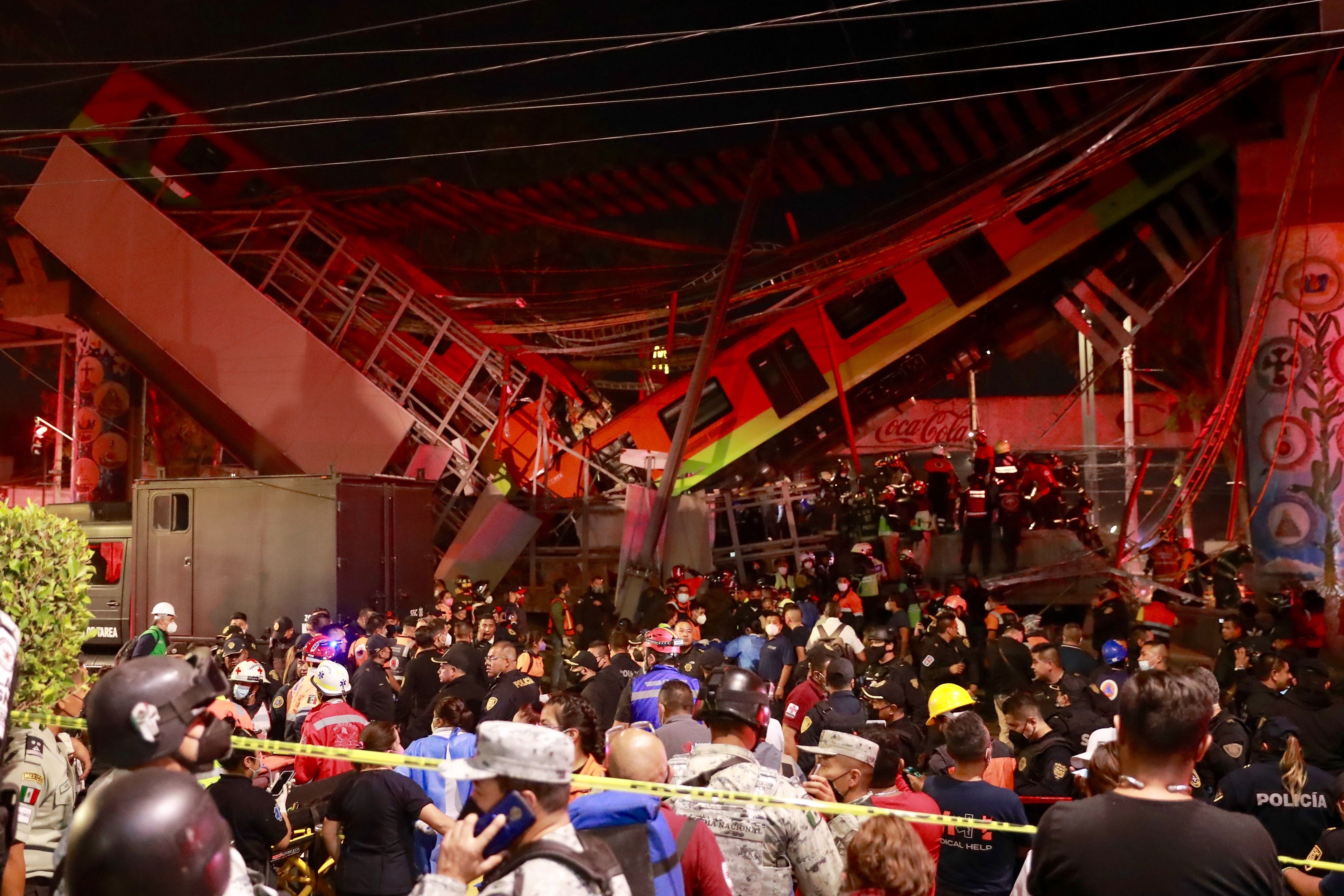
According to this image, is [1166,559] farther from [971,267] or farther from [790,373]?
[790,373]

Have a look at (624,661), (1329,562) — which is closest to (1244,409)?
(1329,562)

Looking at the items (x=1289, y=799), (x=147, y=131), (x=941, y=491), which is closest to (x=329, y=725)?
(x=1289, y=799)

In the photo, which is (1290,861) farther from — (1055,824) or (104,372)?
(104,372)

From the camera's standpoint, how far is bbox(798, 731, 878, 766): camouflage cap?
4.86 metres

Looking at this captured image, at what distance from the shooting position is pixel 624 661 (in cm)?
864

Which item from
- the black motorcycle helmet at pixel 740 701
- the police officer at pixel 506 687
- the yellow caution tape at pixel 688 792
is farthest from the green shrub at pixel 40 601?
the police officer at pixel 506 687

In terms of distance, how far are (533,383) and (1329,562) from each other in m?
13.1

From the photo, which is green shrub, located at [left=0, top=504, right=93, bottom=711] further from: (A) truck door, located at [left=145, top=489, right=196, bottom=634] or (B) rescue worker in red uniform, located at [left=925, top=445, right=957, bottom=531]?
(B) rescue worker in red uniform, located at [left=925, top=445, right=957, bottom=531]

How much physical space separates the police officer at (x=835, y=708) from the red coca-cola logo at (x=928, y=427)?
860 inches

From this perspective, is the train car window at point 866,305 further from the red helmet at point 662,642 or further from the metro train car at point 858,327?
the red helmet at point 662,642

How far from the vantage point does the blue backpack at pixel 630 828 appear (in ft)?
11.0

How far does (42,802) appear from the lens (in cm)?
496

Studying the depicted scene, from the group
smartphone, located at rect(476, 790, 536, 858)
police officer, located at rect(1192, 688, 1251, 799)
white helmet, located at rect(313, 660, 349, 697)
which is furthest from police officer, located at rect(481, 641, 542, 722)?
smartphone, located at rect(476, 790, 536, 858)

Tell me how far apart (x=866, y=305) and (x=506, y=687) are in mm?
12817
